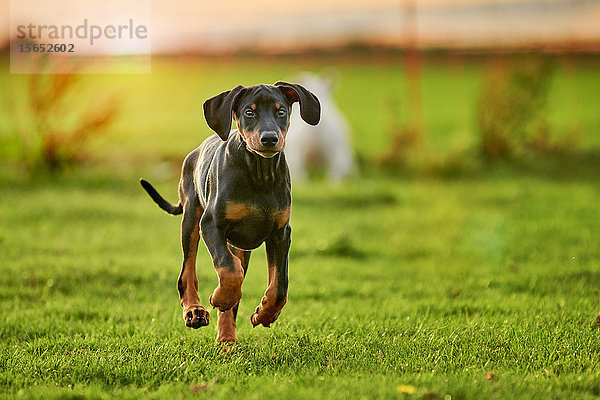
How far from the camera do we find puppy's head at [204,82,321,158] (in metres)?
4.17

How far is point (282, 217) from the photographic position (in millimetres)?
4484

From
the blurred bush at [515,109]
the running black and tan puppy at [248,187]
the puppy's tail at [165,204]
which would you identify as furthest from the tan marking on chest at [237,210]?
the blurred bush at [515,109]

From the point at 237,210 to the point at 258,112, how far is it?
60cm

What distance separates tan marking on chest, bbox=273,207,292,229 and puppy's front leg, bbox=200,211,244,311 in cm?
34

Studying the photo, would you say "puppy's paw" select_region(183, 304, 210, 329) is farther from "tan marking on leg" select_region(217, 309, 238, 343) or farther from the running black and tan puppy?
"tan marking on leg" select_region(217, 309, 238, 343)

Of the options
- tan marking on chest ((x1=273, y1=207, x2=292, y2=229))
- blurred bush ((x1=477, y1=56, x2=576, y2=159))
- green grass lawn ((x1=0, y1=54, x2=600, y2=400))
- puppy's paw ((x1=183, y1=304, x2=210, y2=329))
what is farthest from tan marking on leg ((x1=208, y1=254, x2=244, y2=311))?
blurred bush ((x1=477, y1=56, x2=576, y2=159))

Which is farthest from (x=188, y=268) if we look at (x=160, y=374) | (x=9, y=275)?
(x=9, y=275)

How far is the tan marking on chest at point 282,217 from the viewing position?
4.46m

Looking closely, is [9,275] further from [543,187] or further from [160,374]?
[543,187]

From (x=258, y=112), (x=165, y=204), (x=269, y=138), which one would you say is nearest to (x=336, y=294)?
(x=165, y=204)

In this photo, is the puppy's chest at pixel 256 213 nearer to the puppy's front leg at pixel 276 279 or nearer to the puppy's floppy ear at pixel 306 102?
the puppy's front leg at pixel 276 279

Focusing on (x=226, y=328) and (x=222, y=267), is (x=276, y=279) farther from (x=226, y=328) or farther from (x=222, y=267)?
(x=226, y=328)

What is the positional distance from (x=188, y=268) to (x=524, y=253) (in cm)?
590

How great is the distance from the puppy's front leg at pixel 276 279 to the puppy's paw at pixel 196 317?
298mm
